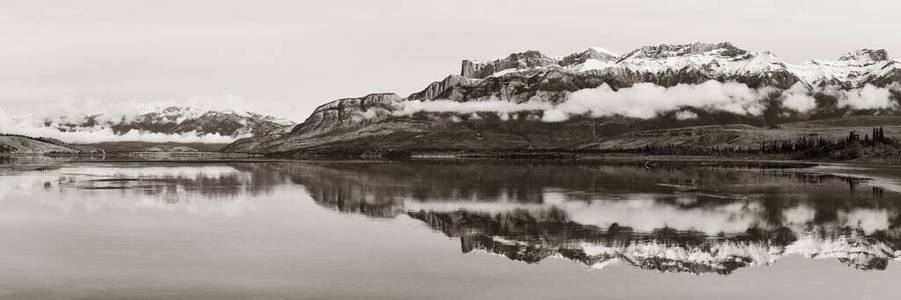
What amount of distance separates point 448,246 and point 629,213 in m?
22.0

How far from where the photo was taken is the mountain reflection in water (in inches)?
1700

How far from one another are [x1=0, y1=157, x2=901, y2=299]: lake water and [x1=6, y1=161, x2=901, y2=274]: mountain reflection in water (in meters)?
0.23

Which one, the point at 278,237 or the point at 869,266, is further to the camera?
the point at 278,237

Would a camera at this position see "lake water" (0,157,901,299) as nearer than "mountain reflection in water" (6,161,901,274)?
Yes

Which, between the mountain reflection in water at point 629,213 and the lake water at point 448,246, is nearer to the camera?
the lake water at point 448,246

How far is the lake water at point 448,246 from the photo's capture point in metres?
33.3

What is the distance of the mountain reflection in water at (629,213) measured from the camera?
142ft

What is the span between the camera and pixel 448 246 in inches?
1774

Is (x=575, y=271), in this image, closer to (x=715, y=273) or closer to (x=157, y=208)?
(x=715, y=273)

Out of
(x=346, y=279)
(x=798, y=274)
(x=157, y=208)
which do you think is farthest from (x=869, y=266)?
(x=157, y=208)

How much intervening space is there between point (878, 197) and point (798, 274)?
5034 centimetres

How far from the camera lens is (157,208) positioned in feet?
216

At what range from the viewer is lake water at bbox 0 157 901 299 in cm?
3331

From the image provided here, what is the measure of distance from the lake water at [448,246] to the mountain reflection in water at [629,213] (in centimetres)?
23
